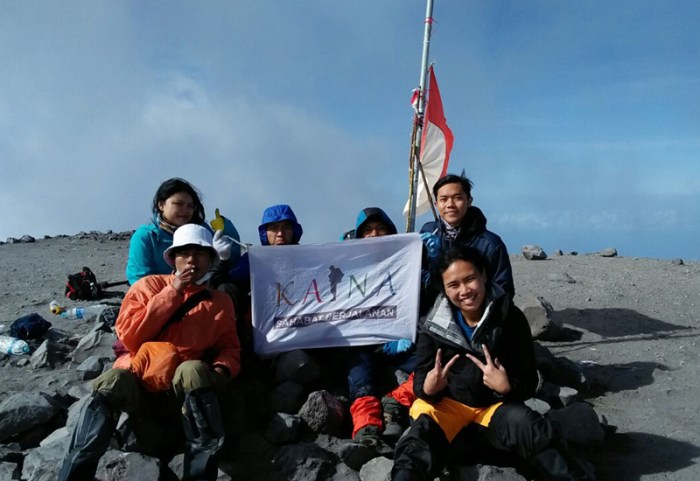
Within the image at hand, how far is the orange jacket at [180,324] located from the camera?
4320mm

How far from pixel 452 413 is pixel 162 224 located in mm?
3410

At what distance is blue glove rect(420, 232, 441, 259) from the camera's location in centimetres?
588

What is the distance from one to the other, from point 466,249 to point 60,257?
16.0 metres

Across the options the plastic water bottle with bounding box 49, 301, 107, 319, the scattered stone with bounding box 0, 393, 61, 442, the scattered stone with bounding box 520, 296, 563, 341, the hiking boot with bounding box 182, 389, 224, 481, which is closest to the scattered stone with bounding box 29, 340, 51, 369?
the scattered stone with bounding box 0, 393, 61, 442

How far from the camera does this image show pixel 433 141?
9820 millimetres

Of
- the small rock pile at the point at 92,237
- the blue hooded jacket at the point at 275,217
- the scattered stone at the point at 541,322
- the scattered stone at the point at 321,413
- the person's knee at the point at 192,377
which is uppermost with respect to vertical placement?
the small rock pile at the point at 92,237

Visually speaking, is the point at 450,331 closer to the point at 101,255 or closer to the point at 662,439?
the point at 662,439

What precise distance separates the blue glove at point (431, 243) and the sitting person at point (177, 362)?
2313mm

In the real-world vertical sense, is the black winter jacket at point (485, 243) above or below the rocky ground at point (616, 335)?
above

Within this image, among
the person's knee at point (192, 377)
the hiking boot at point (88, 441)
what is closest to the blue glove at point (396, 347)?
the person's knee at point (192, 377)

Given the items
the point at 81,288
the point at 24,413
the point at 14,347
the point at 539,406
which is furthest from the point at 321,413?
the point at 81,288

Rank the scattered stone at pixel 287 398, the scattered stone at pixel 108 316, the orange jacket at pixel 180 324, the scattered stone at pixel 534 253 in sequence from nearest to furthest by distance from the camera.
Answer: the orange jacket at pixel 180 324, the scattered stone at pixel 287 398, the scattered stone at pixel 108 316, the scattered stone at pixel 534 253

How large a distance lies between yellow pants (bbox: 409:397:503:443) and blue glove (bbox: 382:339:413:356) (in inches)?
58.7

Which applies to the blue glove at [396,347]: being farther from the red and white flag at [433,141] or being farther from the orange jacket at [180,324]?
the red and white flag at [433,141]
